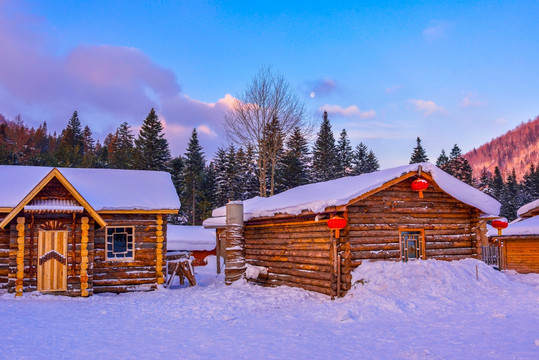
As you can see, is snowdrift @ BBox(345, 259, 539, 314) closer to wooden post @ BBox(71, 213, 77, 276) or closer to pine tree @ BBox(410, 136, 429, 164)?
wooden post @ BBox(71, 213, 77, 276)

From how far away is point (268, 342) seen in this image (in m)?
9.10

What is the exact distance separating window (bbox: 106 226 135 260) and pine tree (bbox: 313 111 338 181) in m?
34.9

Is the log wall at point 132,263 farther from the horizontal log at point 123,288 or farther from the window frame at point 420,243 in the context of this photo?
the window frame at point 420,243

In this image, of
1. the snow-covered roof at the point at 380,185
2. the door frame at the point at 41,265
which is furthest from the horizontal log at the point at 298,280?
the door frame at the point at 41,265

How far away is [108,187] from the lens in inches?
766

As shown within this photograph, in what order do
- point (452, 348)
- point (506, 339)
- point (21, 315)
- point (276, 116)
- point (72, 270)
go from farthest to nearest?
point (276, 116) < point (72, 270) < point (21, 315) < point (506, 339) < point (452, 348)

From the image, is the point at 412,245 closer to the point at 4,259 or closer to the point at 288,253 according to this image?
the point at 288,253

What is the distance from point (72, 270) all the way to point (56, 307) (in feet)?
8.41

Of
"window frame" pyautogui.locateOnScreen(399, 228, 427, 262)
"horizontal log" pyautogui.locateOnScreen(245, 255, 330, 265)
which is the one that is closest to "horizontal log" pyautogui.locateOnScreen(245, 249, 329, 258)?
"horizontal log" pyautogui.locateOnScreen(245, 255, 330, 265)

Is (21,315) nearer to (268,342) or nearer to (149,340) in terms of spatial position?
(149,340)

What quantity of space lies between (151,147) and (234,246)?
31.7 meters

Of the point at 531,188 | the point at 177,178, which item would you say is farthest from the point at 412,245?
the point at 531,188

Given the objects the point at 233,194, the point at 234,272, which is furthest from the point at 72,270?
the point at 233,194

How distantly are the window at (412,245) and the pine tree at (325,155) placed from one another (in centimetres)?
3528
